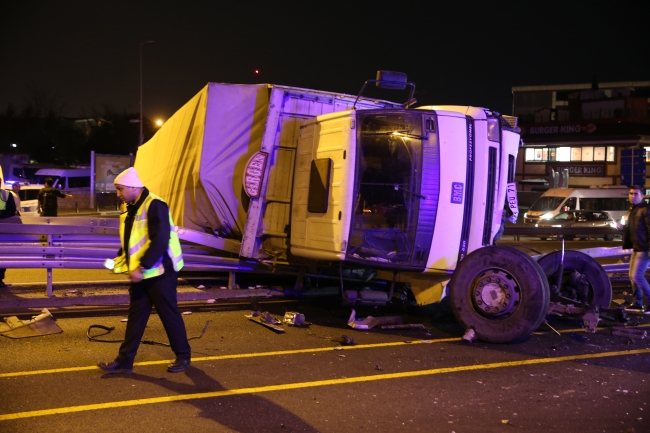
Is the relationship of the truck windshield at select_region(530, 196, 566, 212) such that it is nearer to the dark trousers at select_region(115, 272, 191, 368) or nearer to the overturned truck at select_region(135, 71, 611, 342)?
the overturned truck at select_region(135, 71, 611, 342)

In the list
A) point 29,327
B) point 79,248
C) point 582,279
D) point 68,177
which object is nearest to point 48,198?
point 79,248

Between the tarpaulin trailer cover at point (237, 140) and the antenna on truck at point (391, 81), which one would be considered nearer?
the antenna on truck at point (391, 81)

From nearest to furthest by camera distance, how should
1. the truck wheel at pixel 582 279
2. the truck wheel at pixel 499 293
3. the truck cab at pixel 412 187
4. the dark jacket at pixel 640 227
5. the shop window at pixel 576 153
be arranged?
the truck wheel at pixel 499 293 → the truck cab at pixel 412 187 → the truck wheel at pixel 582 279 → the dark jacket at pixel 640 227 → the shop window at pixel 576 153

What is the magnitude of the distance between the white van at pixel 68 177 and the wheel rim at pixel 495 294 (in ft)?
117

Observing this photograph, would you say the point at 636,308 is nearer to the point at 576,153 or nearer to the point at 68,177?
the point at 68,177

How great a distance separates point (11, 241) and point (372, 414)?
6.06 m

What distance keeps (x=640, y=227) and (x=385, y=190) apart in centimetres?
389

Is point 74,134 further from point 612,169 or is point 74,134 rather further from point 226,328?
point 226,328

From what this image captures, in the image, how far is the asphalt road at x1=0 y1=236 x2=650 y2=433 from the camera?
471cm

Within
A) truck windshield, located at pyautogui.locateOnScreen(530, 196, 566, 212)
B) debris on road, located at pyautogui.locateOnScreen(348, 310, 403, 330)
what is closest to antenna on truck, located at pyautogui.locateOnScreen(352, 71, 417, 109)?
debris on road, located at pyautogui.locateOnScreen(348, 310, 403, 330)

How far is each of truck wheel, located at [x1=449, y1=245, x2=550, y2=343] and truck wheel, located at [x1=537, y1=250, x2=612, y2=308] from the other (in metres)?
1.48

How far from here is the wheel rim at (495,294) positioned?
6996 mm

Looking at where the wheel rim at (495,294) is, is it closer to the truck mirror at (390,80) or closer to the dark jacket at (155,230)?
the truck mirror at (390,80)

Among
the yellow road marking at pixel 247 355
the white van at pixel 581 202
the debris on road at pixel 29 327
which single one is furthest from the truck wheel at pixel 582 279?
the white van at pixel 581 202
